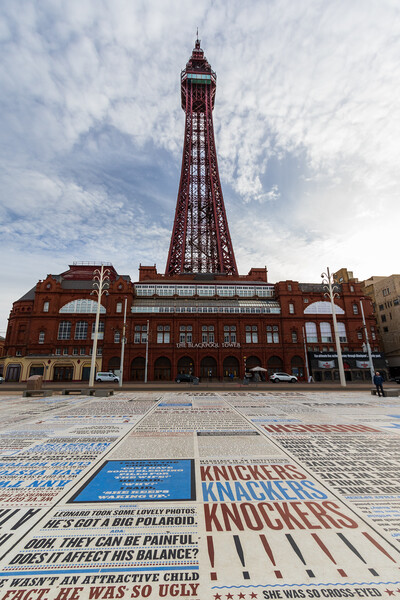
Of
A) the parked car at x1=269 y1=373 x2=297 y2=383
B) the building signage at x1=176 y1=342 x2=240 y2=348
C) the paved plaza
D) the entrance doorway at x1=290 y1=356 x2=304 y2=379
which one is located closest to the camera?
the paved plaza

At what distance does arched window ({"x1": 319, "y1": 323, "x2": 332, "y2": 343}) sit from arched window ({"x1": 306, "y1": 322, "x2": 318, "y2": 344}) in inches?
41.6

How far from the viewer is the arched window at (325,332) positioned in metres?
46.9

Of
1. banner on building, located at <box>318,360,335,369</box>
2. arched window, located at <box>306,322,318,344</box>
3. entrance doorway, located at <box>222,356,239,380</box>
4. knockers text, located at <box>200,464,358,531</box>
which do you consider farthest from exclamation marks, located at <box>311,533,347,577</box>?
arched window, located at <box>306,322,318,344</box>

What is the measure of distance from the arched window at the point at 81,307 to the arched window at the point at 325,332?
3766 cm

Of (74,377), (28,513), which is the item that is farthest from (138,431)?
(74,377)

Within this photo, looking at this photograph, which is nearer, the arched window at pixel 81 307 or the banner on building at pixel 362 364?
the banner on building at pixel 362 364

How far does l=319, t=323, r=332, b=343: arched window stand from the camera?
154ft

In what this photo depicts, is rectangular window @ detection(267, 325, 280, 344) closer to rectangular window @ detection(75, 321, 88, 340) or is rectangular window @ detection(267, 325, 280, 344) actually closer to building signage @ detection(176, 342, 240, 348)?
building signage @ detection(176, 342, 240, 348)

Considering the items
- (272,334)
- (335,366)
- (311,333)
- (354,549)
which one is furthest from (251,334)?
(354,549)

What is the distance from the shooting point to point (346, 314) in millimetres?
48781

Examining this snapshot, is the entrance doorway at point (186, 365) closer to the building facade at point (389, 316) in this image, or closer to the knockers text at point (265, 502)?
the building facade at point (389, 316)

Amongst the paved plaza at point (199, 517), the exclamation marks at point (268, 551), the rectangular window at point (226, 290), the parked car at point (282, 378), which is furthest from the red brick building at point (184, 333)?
the exclamation marks at point (268, 551)

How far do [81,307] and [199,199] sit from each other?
1658 inches

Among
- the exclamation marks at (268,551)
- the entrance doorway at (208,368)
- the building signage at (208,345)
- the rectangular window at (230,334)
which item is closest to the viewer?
the exclamation marks at (268,551)
